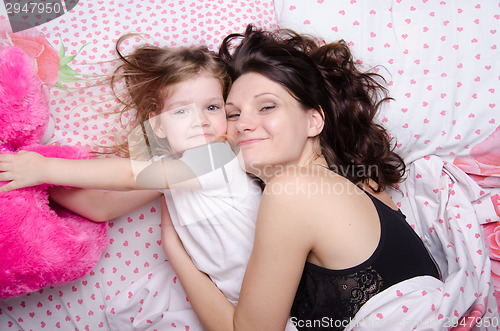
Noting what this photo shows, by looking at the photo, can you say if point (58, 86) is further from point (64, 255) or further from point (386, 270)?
point (386, 270)

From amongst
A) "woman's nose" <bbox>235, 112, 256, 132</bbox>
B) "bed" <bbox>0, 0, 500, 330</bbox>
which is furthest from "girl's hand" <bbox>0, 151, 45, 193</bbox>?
"woman's nose" <bbox>235, 112, 256, 132</bbox>

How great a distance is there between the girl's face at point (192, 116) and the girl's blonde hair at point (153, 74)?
0.03 metres

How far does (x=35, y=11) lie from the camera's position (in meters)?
1.38

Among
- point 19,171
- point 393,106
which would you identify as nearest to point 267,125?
point 393,106

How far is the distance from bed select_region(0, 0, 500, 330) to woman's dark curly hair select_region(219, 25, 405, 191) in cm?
6

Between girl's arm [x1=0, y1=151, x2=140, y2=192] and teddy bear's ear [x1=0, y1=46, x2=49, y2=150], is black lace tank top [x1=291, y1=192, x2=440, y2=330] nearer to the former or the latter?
girl's arm [x1=0, y1=151, x2=140, y2=192]

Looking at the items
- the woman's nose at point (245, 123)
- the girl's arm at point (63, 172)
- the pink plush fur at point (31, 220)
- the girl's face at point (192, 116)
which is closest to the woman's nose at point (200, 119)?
the girl's face at point (192, 116)

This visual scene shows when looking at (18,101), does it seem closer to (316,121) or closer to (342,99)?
(316,121)

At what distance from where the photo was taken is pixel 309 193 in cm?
84

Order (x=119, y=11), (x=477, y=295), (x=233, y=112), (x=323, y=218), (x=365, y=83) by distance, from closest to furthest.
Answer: (x=323, y=218)
(x=477, y=295)
(x=233, y=112)
(x=365, y=83)
(x=119, y=11)

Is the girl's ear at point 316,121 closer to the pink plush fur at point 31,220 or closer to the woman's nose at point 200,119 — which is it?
the woman's nose at point 200,119

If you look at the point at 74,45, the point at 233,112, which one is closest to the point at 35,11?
the point at 74,45

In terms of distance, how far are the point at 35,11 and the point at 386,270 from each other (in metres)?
1.45

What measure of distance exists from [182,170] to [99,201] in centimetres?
29
